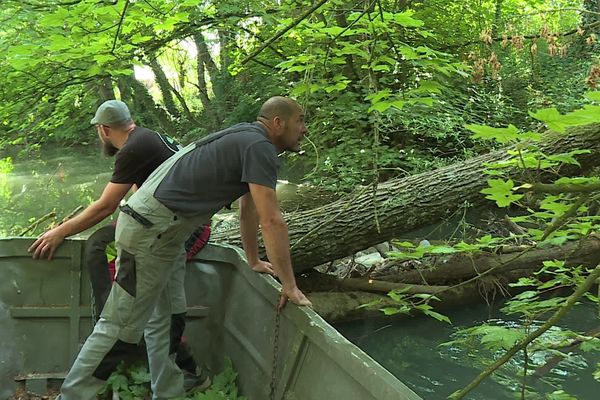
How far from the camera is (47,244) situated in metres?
3.22

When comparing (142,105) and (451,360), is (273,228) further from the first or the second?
(142,105)

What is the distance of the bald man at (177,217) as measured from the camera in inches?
97.7

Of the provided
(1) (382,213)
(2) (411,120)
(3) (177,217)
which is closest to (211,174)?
(3) (177,217)

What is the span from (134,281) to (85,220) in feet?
1.87

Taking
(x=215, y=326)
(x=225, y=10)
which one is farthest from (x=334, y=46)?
(x=225, y=10)

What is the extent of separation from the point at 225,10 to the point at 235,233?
308 cm

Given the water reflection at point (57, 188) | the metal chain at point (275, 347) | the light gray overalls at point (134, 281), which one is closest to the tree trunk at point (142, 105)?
the water reflection at point (57, 188)

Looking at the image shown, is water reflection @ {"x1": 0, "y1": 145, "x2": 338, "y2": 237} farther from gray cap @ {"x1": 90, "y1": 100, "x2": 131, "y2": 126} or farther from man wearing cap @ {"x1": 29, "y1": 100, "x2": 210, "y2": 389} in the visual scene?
gray cap @ {"x1": 90, "y1": 100, "x2": 131, "y2": 126}

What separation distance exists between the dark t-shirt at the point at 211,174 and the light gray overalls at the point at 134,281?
0.05 metres

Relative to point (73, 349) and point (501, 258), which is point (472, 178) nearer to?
point (501, 258)

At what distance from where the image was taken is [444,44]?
31.2 ft

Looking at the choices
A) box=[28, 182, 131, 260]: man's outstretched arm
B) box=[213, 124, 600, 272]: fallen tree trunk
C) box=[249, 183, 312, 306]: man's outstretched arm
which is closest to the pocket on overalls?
box=[28, 182, 131, 260]: man's outstretched arm

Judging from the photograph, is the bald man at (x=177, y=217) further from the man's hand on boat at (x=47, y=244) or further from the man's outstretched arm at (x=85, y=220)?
the man's hand on boat at (x=47, y=244)

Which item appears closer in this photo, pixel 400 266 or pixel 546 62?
pixel 400 266
